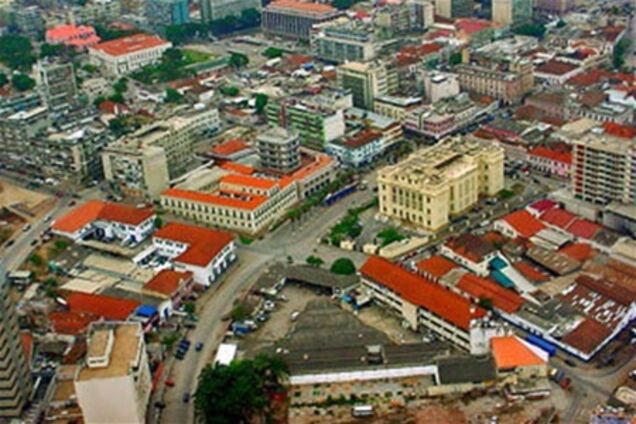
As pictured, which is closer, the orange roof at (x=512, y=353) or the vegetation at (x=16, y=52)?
the orange roof at (x=512, y=353)

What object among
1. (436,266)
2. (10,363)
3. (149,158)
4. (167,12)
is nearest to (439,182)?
(436,266)

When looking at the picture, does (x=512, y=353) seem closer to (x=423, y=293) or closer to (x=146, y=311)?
(x=423, y=293)

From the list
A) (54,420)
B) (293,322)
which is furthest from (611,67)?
(54,420)

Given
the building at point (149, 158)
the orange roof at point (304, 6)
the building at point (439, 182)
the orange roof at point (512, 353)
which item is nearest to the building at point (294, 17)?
the orange roof at point (304, 6)

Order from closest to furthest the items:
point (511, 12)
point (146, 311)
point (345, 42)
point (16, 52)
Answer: point (146, 311)
point (345, 42)
point (511, 12)
point (16, 52)

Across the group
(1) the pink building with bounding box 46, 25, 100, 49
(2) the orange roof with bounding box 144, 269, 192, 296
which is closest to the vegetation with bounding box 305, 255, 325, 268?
(2) the orange roof with bounding box 144, 269, 192, 296

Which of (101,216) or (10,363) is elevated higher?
(10,363)

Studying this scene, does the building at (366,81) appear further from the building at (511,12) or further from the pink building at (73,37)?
the pink building at (73,37)
